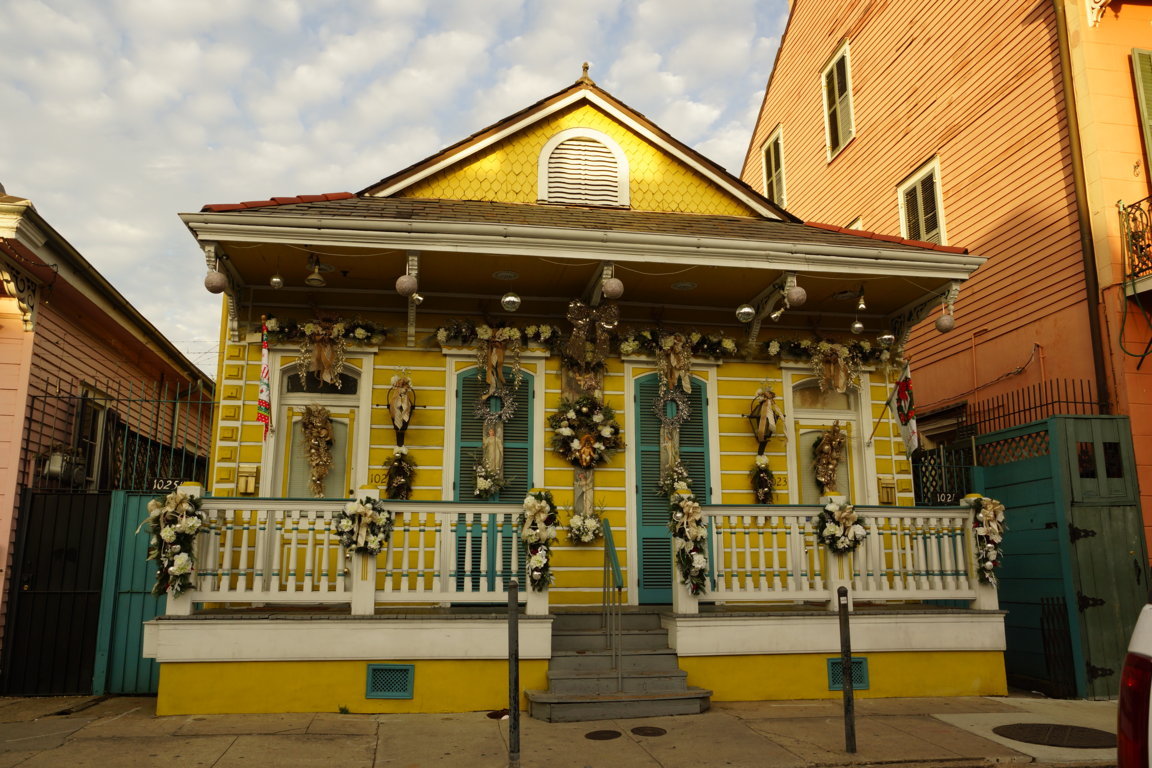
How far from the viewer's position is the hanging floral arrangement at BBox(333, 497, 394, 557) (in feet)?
24.8

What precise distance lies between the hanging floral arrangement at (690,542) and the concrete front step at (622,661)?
672 mm

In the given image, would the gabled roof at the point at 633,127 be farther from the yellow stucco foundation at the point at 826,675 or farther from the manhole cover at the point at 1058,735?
the manhole cover at the point at 1058,735

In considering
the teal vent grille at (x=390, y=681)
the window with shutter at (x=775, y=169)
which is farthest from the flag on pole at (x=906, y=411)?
the window with shutter at (x=775, y=169)

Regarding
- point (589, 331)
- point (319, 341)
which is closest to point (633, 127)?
point (589, 331)

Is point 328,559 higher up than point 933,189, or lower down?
lower down

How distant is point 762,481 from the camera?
9.91 meters

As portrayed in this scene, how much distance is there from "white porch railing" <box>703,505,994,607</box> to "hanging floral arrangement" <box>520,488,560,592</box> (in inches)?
63.0

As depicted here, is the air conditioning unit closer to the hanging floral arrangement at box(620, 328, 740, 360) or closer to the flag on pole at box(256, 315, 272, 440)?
the flag on pole at box(256, 315, 272, 440)

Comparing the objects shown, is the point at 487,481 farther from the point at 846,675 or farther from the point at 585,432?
the point at 846,675

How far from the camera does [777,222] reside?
11.5 metres

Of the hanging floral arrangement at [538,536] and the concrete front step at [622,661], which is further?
the concrete front step at [622,661]

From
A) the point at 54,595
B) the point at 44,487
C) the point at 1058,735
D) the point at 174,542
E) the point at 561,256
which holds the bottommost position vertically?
the point at 1058,735

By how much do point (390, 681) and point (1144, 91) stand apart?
36.2 ft

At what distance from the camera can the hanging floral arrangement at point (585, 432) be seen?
9586 millimetres
